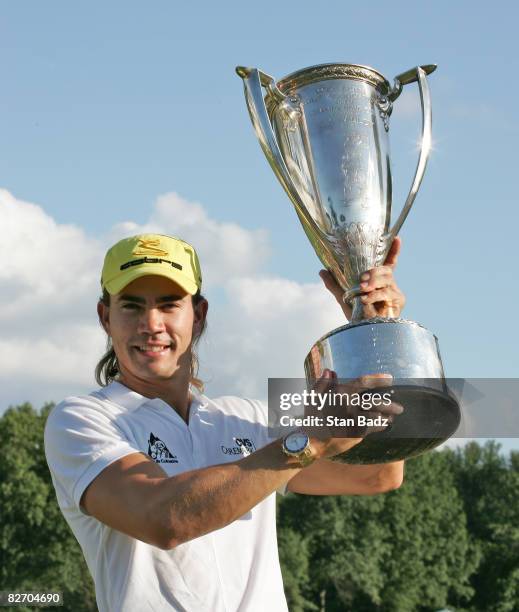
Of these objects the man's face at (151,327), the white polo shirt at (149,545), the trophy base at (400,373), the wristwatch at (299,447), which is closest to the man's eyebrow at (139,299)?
the man's face at (151,327)

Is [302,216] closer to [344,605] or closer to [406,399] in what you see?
[406,399]

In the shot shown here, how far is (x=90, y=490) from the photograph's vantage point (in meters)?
→ 2.77

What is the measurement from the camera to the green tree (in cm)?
3475

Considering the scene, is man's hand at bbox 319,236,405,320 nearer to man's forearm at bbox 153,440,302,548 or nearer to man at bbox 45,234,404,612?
man at bbox 45,234,404,612

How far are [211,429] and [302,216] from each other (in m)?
0.89

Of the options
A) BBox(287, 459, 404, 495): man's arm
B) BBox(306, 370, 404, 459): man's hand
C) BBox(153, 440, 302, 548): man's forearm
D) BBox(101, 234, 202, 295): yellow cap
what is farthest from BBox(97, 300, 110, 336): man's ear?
BBox(306, 370, 404, 459): man's hand

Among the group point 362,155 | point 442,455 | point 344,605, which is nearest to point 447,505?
point 442,455

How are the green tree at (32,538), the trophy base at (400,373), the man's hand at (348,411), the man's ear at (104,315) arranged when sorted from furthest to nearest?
the green tree at (32,538)
the man's ear at (104,315)
the trophy base at (400,373)
the man's hand at (348,411)

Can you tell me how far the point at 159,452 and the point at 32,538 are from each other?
1373 inches

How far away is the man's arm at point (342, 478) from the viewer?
11.2 ft

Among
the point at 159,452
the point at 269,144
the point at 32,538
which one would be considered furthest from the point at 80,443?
the point at 32,538

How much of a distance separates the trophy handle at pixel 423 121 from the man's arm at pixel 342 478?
851 mm

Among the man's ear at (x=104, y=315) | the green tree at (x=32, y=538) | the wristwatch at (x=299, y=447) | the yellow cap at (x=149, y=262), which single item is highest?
the green tree at (x=32, y=538)

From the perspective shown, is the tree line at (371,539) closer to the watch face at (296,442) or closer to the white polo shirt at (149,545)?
the white polo shirt at (149,545)
